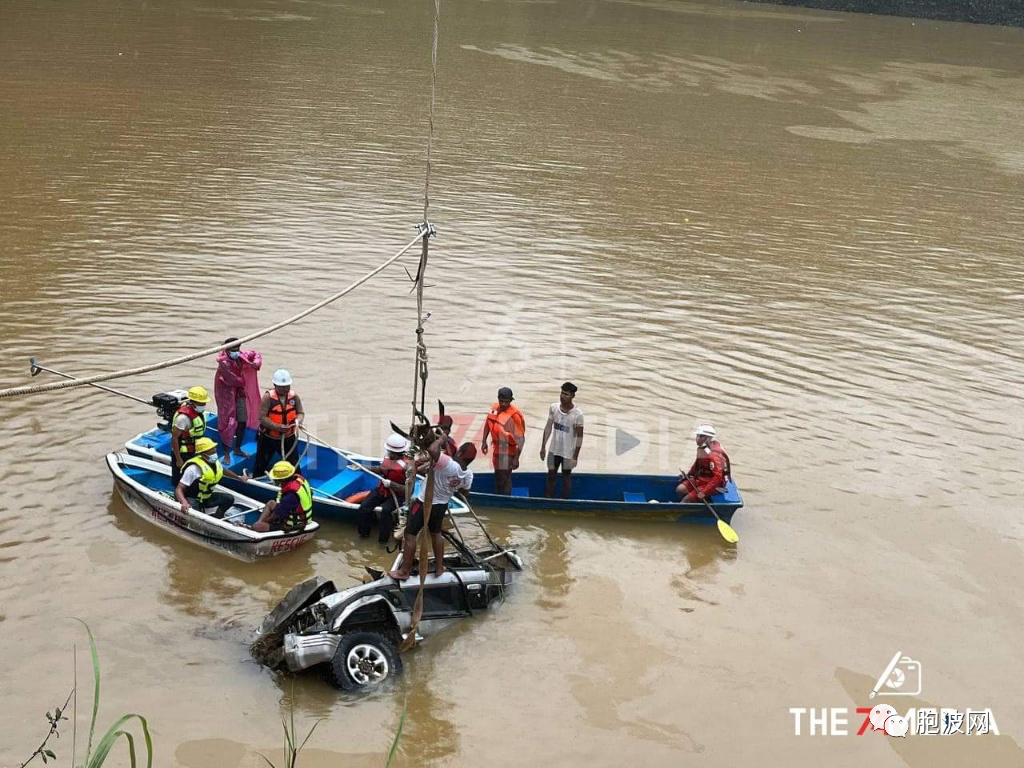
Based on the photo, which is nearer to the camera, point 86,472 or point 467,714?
point 467,714

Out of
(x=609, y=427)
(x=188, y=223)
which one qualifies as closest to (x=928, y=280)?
(x=609, y=427)

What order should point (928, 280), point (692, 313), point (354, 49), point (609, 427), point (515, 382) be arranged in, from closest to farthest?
point (609, 427), point (515, 382), point (692, 313), point (928, 280), point (354, 49)

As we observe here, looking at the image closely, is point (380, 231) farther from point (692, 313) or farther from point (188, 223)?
point (692, 313)

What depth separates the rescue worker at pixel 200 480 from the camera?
9.75 meters

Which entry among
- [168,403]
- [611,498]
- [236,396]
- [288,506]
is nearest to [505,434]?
[611,498]

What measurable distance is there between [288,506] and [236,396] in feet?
6.42

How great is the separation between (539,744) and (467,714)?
610 millimetres

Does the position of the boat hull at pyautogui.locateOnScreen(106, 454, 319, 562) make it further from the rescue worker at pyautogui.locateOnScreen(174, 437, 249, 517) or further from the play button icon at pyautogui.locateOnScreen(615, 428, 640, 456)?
the play button icon at pyautogui.locateOnScreen(615, 428, 640, 456)

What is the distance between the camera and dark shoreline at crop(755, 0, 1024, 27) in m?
51.8

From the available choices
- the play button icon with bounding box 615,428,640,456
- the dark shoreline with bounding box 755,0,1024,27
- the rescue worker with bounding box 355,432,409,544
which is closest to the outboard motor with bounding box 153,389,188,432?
the rescue worker with bounding box 355,432,409,544

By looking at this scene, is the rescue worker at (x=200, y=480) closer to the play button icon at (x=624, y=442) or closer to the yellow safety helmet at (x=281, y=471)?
the yellow safety helmet at (x=281, y=471)

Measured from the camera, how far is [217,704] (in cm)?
781

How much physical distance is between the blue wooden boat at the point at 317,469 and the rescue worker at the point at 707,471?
2.30 m

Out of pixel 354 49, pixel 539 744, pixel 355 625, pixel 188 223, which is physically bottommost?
pixel 539 744
